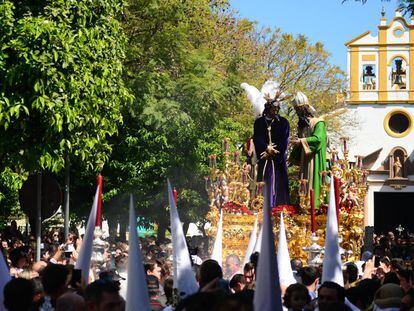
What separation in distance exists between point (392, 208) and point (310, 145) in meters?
49.5

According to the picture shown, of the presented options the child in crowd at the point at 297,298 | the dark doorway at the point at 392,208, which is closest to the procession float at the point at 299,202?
the child in crowd at the point at 297,298

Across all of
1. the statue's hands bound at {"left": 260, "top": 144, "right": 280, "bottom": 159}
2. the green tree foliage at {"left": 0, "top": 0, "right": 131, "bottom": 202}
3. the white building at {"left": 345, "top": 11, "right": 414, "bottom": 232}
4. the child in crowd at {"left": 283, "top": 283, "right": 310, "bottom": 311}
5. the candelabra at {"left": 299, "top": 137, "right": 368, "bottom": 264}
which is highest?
the white building at {"left": 345, "top": 11, "right": 414, "bottom": 232}

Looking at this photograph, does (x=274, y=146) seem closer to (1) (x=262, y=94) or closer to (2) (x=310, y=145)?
(2) (x=310, y=145)

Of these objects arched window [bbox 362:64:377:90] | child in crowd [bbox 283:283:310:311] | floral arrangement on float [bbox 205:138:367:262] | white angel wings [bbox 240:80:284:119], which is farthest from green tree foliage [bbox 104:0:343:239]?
arched window [bbox 362:64:377:90]

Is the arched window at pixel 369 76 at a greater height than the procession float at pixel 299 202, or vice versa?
the arched window at pixel 369 76

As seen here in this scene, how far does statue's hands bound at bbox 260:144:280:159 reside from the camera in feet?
75.1

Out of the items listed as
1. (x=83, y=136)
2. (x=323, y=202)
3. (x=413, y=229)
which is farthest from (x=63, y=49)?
(x=413, y=229)

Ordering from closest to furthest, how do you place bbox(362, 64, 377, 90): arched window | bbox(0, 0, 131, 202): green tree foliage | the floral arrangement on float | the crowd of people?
the crowd of people < bbox(0, 0, 131, 202): green tree foliage < the floral arrangement on float < bbox(362, 64, 377, 90): arched window

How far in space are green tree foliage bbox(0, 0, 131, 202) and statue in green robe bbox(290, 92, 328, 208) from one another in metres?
3.84

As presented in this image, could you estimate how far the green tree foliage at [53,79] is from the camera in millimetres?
19156

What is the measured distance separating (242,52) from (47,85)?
26015 mm

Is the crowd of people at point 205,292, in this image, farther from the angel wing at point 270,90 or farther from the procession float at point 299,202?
the angel wing at point 270,90

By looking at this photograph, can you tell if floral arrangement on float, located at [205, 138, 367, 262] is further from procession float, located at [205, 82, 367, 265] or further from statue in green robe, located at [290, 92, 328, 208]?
statue in green robe, located at [290, 92, 328, 208]

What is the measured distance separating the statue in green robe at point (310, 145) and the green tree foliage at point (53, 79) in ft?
12.6
